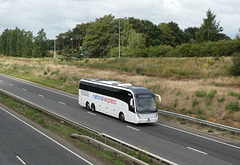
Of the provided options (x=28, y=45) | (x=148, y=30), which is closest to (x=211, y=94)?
(x=148, y=30)

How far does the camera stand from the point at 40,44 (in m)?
105

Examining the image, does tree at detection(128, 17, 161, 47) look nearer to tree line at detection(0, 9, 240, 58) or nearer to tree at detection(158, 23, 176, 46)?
tree line at detection(0, 9, 240, 58)

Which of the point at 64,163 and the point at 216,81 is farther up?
the point at 216,81

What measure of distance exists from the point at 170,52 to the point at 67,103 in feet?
101

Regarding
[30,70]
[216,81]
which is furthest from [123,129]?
[30,70]

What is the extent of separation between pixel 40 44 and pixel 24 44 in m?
16.7

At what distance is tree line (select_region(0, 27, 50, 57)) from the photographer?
106 metres

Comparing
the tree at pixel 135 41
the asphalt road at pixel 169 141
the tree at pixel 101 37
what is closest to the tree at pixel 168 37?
the tree at pixel 101 37

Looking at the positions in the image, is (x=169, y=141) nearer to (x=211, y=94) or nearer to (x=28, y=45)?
(x=211, y=94)

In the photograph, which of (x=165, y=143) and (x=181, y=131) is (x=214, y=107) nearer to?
(x=181, y=131)

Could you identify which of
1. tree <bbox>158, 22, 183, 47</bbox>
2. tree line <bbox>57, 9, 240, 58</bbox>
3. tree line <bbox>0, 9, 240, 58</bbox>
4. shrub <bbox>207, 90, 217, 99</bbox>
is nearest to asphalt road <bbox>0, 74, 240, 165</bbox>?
shrub <bbox>207, 90, 217, 99</bbox>

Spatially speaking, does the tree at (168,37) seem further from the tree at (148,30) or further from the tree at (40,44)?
the tree at (40,44)

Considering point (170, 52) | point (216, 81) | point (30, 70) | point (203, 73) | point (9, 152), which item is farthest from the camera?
point (30, 70)

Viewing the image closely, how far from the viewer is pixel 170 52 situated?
54.6 metres
